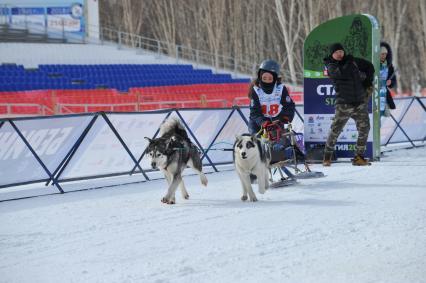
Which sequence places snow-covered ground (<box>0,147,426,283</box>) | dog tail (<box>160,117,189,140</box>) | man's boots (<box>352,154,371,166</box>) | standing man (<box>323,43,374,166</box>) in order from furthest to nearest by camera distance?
man's boots (<box>352,154,371,166</box>) → standing man (<box>323,43,374,166</box>) → dog tail (<box>160,117,189,140</box>) → snow-covered ground (<box>0,147,426,283</box>)

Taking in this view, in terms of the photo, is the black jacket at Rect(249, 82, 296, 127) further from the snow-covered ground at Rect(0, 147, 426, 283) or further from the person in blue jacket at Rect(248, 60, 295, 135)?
the snow-covered ground at Rect(0, 147, 426, 283)

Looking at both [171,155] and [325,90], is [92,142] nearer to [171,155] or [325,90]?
[171,155]

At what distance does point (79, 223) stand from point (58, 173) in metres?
2.95

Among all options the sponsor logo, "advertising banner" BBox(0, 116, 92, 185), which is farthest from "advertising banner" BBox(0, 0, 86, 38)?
"advertising banner" BBox(0, 116, 92, 185)

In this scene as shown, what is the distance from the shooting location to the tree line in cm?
3959

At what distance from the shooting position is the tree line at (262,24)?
39.6 metres

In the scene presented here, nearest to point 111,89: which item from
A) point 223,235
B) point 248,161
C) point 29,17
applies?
point 248,161

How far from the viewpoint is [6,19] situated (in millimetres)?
37156

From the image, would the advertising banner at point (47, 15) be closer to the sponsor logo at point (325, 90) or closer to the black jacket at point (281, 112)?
the sponsor logo at point (325, 90)

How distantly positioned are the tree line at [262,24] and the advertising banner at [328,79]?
23.4 meters

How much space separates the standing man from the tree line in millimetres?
24602

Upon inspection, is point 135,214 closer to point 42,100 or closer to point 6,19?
point 42,100

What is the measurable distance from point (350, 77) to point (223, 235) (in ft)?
18.2

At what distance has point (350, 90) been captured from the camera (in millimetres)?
11602
